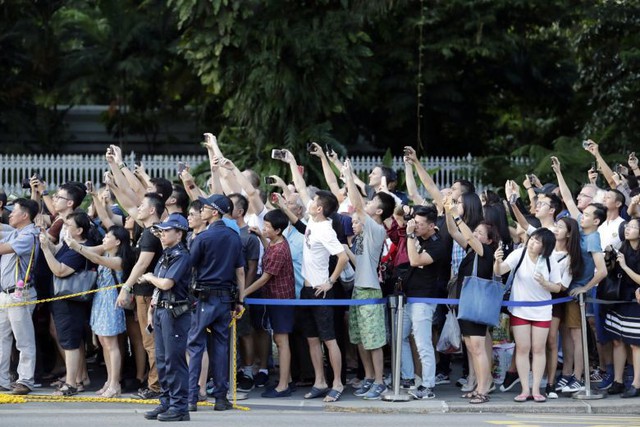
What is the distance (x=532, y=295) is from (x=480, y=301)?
758mm

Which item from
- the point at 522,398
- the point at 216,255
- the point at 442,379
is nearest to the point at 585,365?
the point at 522,398

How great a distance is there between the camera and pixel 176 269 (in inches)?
436

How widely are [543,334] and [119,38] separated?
19032mm

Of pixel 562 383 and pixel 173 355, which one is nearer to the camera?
pixel 173 355

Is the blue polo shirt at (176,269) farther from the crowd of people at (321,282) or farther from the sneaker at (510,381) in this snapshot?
the sneaker at (510,381)

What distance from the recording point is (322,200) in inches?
494

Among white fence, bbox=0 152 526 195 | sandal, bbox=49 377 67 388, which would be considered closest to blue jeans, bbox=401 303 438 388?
sandal, bbox=49 377 67 388

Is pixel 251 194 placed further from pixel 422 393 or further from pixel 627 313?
pixel 627 313

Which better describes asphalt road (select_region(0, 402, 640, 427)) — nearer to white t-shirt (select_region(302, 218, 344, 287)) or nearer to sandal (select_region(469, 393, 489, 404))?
sandal (select_region(469, 393, 489, 404))

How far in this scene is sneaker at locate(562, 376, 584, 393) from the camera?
508 inches

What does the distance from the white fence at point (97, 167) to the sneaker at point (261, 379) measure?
11.9m

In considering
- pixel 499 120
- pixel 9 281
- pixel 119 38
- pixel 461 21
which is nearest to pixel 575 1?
pixel 461 21

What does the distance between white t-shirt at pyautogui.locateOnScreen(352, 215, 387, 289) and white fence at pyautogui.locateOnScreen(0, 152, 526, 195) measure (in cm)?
1220

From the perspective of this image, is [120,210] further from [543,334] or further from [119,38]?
[119,38]
